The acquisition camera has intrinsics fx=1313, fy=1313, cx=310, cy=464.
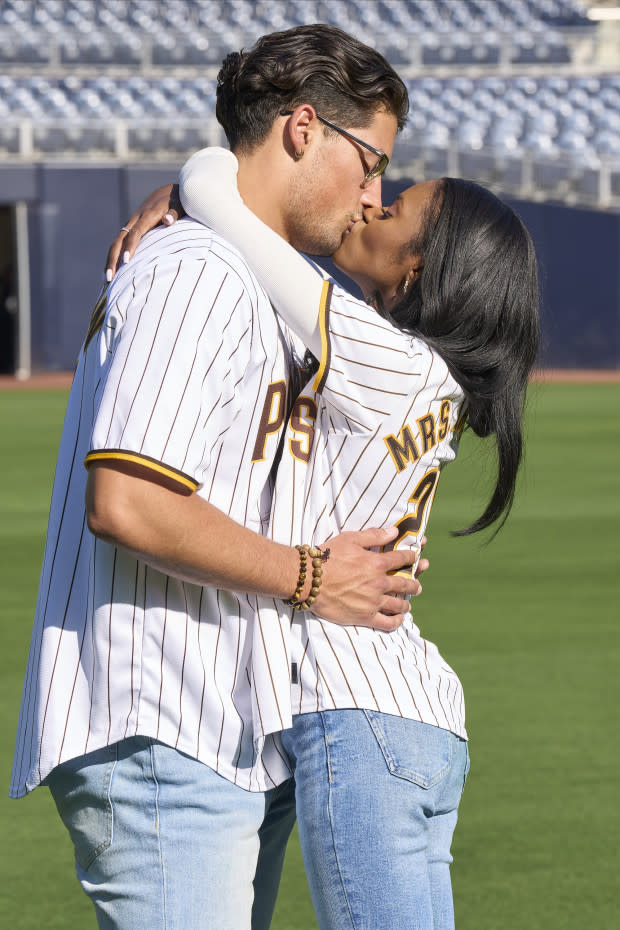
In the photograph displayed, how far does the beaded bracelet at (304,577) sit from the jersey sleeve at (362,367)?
200 millimetres

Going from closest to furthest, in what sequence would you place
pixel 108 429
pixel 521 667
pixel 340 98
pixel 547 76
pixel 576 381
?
pixel 108 429, pixel 340 98, pixel 521 667, pixel 576 381, pixel 547 76

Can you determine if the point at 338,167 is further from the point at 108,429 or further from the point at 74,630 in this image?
the point at 74,630

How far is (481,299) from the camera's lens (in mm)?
2080

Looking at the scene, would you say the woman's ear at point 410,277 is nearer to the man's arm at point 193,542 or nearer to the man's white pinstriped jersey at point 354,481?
the man's white pinstriped jersey at point 354,481

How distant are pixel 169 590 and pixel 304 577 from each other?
0.64 ft

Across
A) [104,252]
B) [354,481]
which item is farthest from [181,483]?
[104,252]

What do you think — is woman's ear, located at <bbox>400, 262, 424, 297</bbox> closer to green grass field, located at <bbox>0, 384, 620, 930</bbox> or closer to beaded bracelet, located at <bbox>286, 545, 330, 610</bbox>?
green grass field, located at <bbox>0, 384, 620, 930</bbox>

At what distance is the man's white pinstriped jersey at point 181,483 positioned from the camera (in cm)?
177

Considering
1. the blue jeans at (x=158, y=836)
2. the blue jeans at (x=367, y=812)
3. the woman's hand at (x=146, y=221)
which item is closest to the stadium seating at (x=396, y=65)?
the woman's hand at (x=146, y=221)

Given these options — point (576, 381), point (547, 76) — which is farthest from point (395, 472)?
point (547, 76)

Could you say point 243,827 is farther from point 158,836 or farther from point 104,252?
point 104,252

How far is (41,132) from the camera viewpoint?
72.0 ft

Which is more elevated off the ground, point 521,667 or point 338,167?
point 338,167

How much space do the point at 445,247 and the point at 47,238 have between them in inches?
816
